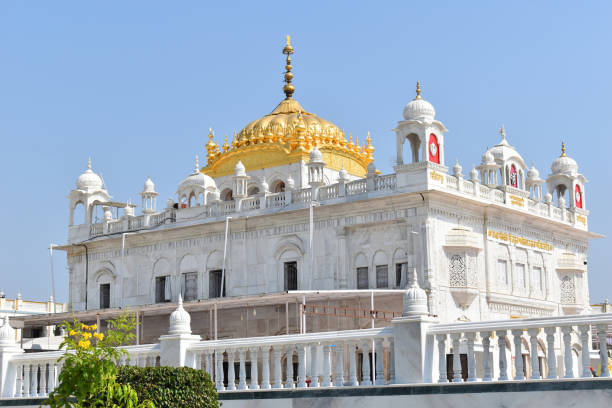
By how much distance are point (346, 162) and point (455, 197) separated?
9.22 m

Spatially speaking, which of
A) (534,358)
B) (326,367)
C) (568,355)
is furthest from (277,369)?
(568,355)

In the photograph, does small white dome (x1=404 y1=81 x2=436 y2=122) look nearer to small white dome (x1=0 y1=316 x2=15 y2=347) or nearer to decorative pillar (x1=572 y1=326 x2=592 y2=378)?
small white dome (x1=0 y1=316 x2=15 y2=347)

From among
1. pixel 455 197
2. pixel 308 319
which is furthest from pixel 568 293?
pixel 308 319

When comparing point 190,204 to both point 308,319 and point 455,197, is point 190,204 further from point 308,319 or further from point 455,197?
point 455,197

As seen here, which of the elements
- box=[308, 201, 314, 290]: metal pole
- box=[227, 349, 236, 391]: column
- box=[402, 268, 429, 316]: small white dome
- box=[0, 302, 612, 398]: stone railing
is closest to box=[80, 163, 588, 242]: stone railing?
box=[308, 201, 314, 290]: metal pole

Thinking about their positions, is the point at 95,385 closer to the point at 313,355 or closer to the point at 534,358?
the point at 313,355

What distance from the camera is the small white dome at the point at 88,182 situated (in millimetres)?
38656

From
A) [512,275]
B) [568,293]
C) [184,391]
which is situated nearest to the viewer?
[184,391]

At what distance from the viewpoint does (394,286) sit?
29.4 meters

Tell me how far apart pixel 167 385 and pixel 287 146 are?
25576 mm

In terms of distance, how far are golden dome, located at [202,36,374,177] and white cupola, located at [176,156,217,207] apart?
2.32 meters

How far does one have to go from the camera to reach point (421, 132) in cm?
2945

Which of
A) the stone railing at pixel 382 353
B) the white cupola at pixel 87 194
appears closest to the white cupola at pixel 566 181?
the white cupola at pixel 87 194

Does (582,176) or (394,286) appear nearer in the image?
(394,286)
